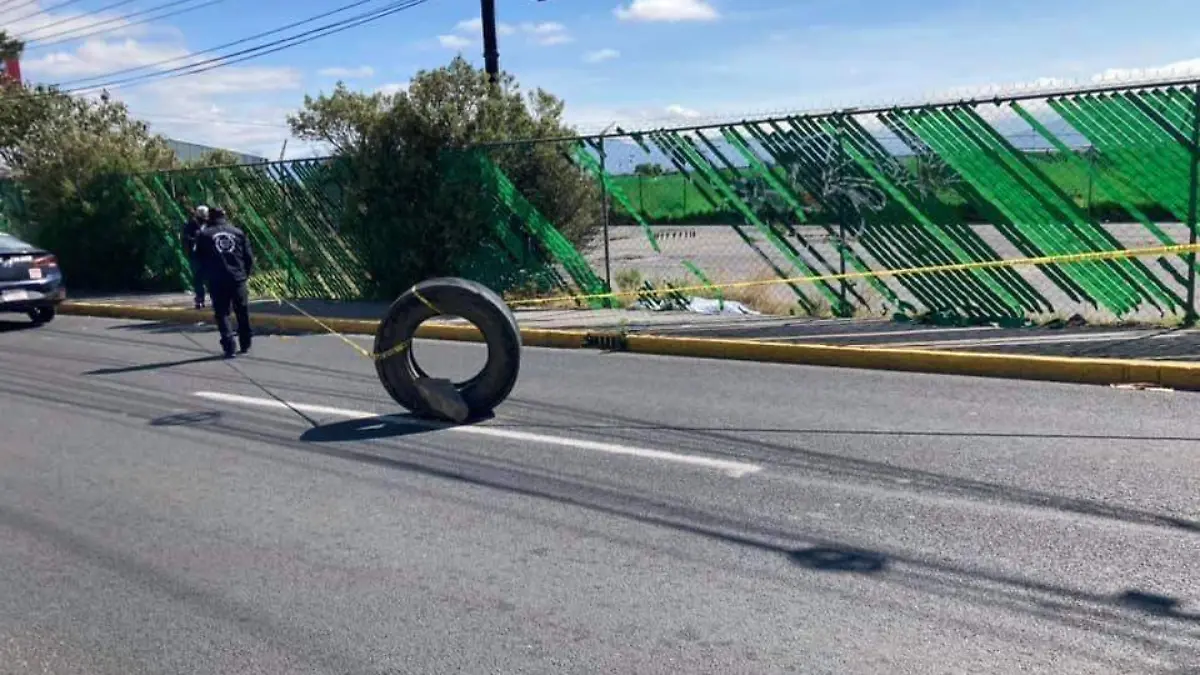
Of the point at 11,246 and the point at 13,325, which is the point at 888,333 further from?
the point at 13,325

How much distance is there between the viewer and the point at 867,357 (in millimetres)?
9617

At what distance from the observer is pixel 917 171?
11273 mm

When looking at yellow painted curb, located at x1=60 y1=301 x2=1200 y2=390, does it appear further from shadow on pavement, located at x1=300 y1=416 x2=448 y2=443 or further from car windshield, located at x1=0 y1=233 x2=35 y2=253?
car windshield, located at x1=0 y1=233 x2=35 y2=253

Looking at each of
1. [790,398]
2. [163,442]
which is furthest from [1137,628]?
[163,442]

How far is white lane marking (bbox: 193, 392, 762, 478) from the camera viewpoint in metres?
6.44

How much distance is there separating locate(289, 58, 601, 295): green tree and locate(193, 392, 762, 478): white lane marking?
5.70 metres

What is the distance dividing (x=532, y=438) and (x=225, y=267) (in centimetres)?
573

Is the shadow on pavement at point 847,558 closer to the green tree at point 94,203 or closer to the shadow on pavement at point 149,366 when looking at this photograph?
the shadow on pavement at point 149,366

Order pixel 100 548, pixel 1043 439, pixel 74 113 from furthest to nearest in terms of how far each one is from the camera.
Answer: pixel 74 113 → pixel 1043 439 → pixel 100 548

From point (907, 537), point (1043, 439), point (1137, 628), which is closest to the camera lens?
point (1137, 628)

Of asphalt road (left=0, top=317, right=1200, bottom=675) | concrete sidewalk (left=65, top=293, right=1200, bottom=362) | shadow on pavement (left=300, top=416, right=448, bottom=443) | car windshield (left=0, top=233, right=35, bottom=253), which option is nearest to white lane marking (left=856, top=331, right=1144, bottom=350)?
concrete sidewalk (left=65, top=293, right=1200, bottom=362)

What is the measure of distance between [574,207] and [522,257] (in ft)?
3.11

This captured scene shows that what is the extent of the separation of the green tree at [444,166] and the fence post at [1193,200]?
713 centimetres

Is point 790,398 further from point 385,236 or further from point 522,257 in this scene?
point 385,236
